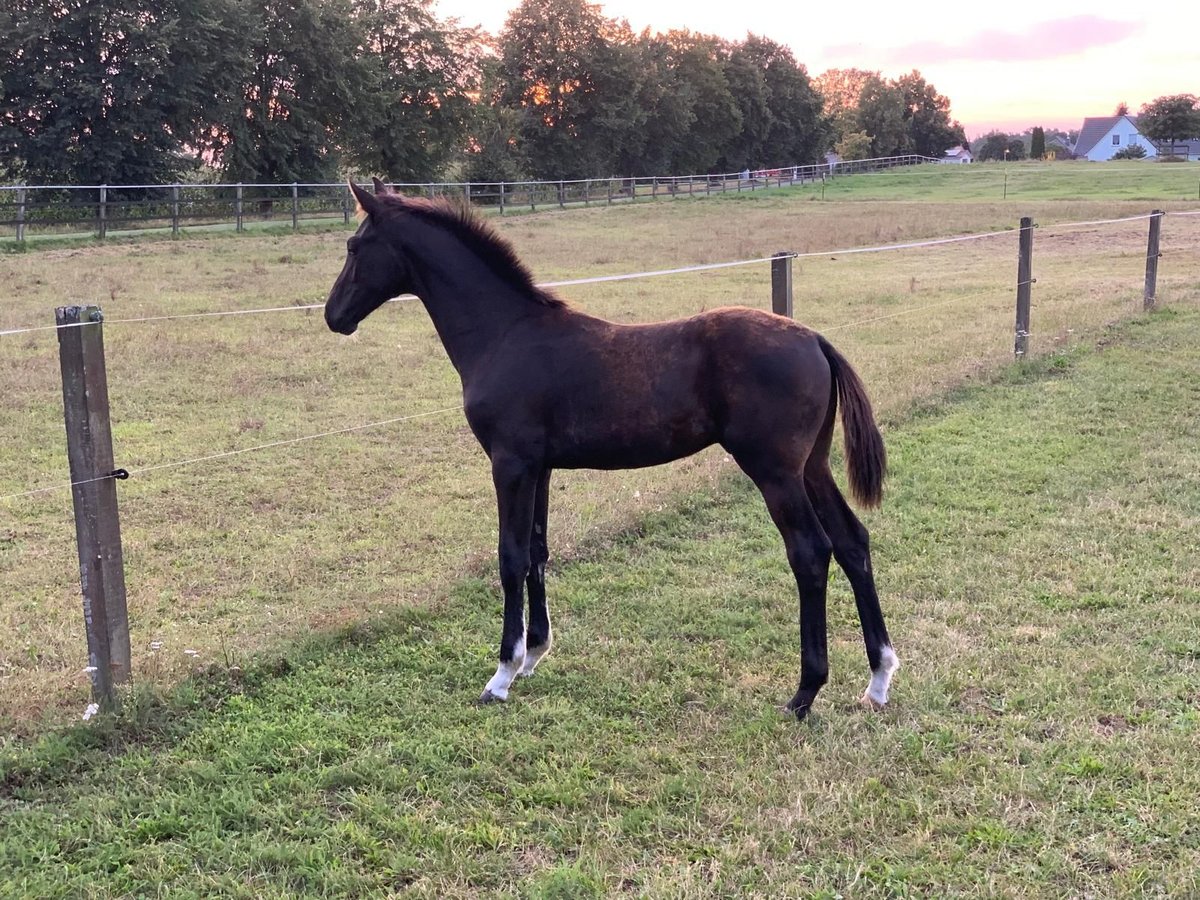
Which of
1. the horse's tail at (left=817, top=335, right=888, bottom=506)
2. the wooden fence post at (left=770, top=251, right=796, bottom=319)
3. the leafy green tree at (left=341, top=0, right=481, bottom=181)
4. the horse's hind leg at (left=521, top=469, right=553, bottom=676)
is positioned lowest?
the horse's hind leg at (left=521, top=469, right=553, bottom=676)

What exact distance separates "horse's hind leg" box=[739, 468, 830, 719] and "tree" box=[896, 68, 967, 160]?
96954 millimetres

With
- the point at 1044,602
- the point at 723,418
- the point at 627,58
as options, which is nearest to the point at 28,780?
the point at 723,418

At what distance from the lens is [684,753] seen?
3.35 meters

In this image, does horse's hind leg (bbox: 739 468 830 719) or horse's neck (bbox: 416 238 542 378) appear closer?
horse's hind leg (bbox: 739 468 830 719)

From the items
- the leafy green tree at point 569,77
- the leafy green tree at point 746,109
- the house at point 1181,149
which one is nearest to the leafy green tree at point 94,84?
the leafy green tree at point 569,77

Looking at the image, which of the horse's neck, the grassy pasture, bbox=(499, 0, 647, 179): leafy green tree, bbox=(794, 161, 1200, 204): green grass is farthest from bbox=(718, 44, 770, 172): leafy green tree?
the horse's neck

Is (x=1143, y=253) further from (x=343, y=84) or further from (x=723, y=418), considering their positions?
(x=343, y=84)

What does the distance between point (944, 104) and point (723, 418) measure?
10073cm

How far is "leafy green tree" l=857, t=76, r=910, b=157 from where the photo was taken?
87.1 metres

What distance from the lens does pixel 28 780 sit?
318cm

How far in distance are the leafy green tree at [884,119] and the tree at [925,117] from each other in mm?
3311

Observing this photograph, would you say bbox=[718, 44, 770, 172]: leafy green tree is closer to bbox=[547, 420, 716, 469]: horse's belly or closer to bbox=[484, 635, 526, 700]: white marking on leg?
bbox=[547, 420, 716, 469]: horse's belly

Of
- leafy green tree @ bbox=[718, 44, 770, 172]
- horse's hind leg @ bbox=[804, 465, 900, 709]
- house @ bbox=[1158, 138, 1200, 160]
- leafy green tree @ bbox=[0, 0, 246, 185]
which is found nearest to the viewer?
horse's hind leg @ bbox=[804, 465, 900, 709]

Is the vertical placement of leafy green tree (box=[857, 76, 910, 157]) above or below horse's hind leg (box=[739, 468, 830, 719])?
above
